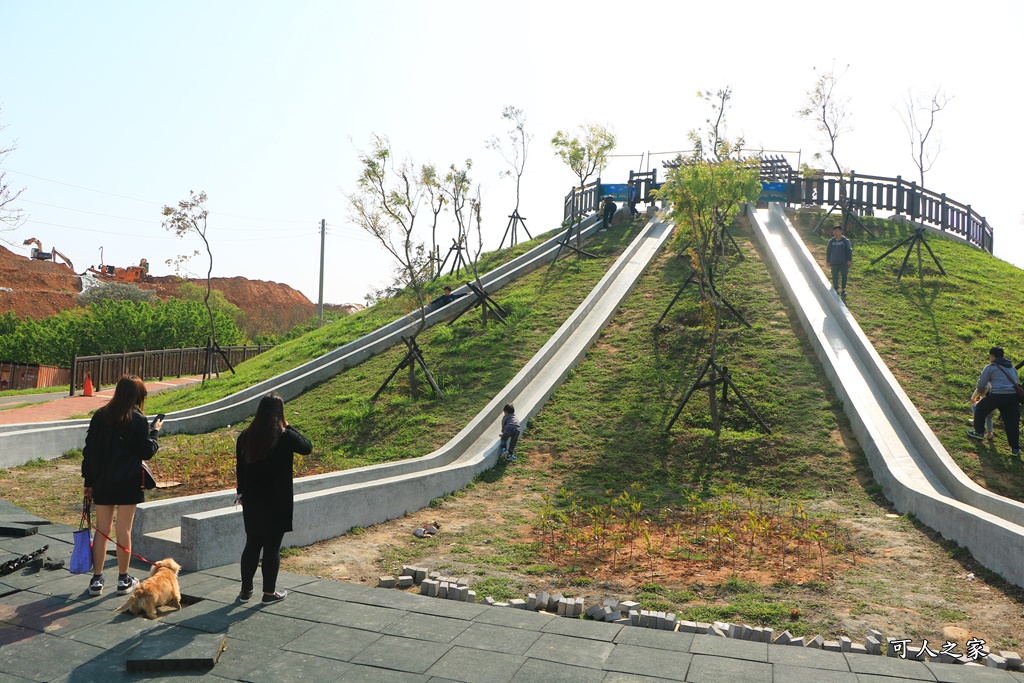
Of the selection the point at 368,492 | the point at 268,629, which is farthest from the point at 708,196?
the point at 268,629

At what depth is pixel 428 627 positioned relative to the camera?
17.1ft

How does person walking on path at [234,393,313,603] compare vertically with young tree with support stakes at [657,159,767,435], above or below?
below

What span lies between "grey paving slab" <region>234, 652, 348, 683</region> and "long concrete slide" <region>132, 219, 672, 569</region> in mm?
2161

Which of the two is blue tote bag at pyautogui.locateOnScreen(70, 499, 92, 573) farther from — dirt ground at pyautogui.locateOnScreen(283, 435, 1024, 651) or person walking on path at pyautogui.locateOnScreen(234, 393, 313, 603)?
dirt ground at pyautogui.locateOnScreen(283, 435, 1024, 651)

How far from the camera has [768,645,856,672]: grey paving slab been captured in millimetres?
4597

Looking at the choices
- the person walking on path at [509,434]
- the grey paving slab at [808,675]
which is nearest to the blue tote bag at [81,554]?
the grey paving slab at [808,675]

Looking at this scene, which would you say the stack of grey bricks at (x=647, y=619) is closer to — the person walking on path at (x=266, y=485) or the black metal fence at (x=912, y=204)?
the person walking on path at (x=266, y=485)

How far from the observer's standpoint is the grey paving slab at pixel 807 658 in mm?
4597

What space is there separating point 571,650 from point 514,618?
2.42ft

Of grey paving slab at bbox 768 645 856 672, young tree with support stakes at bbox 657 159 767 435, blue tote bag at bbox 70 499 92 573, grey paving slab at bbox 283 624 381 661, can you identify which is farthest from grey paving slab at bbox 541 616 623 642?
young tree with support stakes at bbox 657 159 767 435

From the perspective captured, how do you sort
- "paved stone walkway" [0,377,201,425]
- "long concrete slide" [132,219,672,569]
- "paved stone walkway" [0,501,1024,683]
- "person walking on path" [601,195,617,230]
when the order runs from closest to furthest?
"paved stone walkway" [0,501,1024,683]
"long concrete slide" [132,219,672,569]
"paved stone walkway" [0,377,201,425]
"person walking on path" [601,195,617,230]

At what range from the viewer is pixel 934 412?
38.0ft

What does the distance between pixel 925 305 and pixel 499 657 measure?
15.7 metres

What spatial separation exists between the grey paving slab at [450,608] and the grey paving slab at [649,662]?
1191 millimetres
